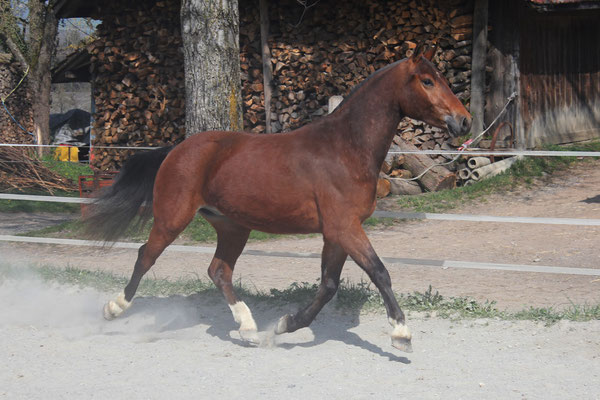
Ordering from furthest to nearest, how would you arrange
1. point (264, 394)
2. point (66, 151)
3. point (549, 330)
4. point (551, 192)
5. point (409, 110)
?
1. point (66, 151)
2. point (551, 192)
3. point (549, 330)
4. point (409, 110)
5. point (264, 394)

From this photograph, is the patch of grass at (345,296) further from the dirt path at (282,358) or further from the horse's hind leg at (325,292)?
the horse's hind leg at (325,292)

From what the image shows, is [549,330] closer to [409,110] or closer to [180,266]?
[409,110]

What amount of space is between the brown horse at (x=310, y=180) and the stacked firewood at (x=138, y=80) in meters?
8.25

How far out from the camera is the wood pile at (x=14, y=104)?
2177cm

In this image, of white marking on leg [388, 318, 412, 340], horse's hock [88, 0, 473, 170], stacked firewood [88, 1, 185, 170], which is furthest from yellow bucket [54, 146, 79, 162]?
white marking on leg [388, 318, 412, 340]

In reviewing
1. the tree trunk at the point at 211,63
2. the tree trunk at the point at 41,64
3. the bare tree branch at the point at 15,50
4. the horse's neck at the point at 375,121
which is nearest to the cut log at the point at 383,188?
the tree trunk at the point at 211,63

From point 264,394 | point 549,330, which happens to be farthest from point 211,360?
point 549,330

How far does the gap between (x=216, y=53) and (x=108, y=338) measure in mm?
3545

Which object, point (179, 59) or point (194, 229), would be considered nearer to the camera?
point (194, 229)

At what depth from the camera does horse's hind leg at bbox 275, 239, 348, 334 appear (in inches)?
177

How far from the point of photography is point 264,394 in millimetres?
3582

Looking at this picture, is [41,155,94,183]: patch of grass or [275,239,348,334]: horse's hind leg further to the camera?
[41,155,94,183]: patch of grass

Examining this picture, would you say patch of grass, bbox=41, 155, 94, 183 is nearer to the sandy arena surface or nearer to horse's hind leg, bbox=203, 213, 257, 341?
the sandy arena surface

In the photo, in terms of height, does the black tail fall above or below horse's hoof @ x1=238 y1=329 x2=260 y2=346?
above
